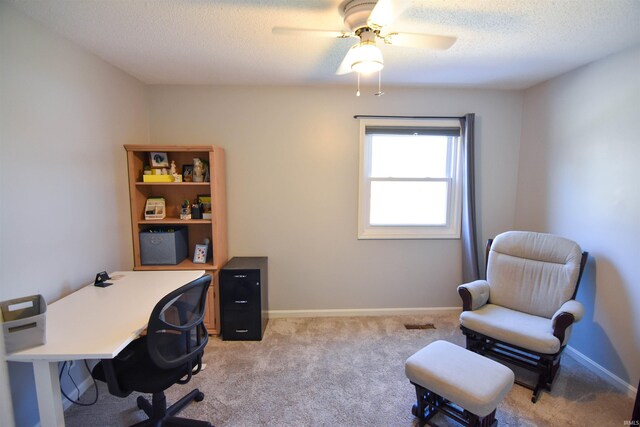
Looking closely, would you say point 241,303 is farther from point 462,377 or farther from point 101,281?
point 462,377

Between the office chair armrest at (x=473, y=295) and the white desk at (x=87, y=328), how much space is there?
2.24 metres

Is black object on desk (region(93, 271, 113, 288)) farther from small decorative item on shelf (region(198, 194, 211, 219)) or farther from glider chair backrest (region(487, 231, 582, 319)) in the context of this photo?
glider chair backrest (region(487, 231, 582, 319))

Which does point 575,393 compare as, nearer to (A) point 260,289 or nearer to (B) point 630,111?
(B) point 630,111

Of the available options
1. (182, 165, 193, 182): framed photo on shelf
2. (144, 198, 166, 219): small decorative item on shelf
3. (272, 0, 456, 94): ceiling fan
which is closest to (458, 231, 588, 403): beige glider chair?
(272, 0, 456, 94): ceiling fan

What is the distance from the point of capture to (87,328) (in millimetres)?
1445

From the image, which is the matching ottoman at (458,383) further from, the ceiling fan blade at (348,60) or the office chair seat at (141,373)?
the ceiling fan blade at (348,60)

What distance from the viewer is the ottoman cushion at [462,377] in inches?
57.5

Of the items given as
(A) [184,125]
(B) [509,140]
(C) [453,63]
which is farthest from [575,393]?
(A) [184,125]

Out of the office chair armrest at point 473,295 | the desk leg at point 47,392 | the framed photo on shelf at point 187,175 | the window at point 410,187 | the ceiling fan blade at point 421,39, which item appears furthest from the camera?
the window at point 410,187

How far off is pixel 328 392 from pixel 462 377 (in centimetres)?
93

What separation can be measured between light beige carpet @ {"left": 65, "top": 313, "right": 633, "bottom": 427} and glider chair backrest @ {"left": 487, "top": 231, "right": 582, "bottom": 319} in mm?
548

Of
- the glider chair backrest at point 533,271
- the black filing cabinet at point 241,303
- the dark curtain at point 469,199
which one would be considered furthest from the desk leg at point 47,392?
the dark curtain at point 469,199

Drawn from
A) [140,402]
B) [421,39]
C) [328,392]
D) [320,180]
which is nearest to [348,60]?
[421,39]

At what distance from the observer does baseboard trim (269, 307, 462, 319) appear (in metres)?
3.14
